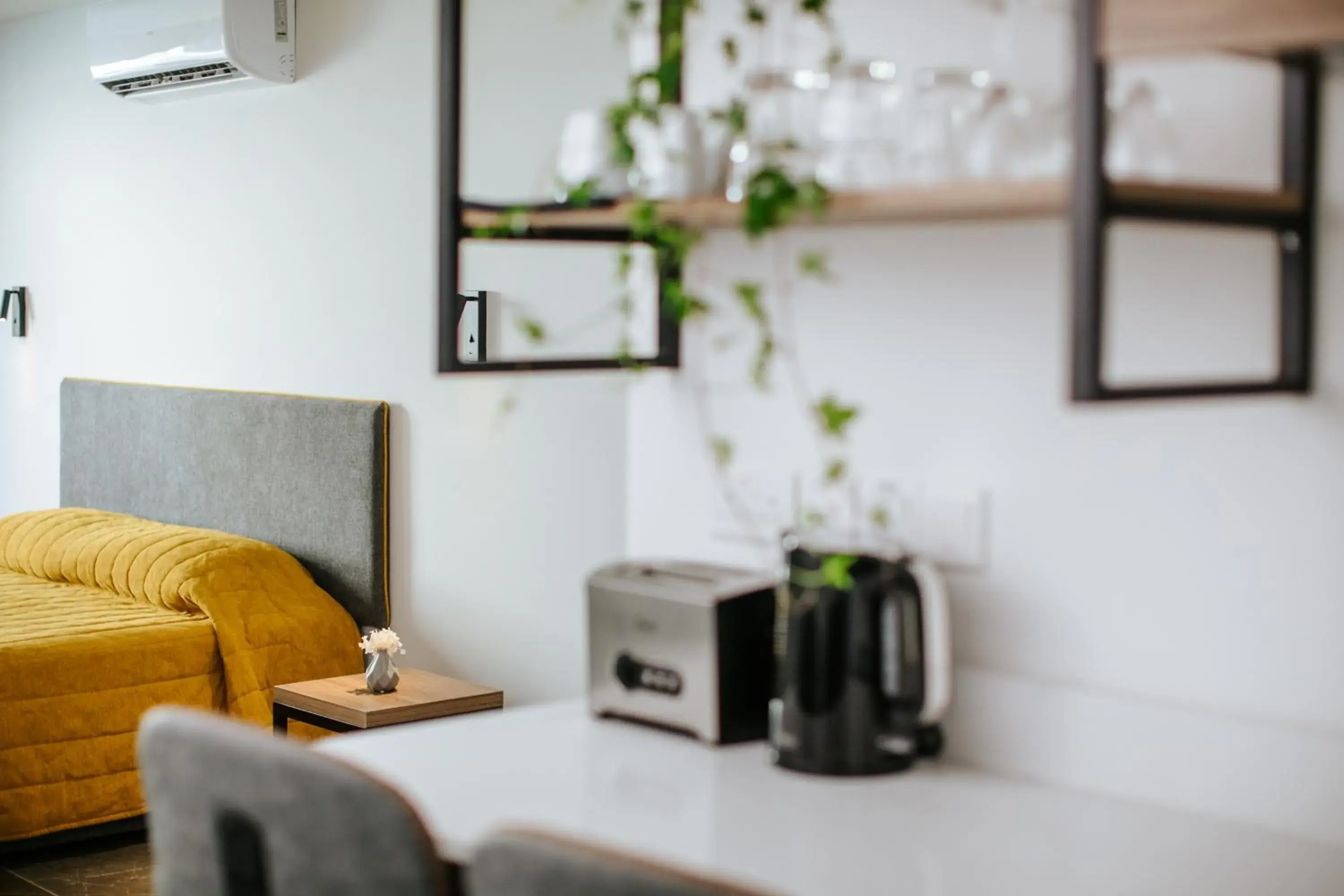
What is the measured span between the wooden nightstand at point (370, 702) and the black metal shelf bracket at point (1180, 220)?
258 centimetres

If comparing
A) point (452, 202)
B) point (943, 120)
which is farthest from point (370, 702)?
point (943, 120)

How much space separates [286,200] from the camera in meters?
4.97

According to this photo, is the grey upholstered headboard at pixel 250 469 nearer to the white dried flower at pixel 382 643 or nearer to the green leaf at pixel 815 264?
the white dried flower at pixel 382 643

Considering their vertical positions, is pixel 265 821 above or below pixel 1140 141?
below

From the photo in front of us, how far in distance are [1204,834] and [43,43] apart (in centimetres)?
582

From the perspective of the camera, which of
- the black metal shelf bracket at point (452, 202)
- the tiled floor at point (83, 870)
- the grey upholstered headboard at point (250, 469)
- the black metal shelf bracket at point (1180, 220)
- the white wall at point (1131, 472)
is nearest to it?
the black metal shelf bracket at point (1180, 220)

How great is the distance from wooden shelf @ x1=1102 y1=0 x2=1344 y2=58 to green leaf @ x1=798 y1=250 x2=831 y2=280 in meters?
0.47

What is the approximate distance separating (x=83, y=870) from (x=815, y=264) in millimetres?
2831

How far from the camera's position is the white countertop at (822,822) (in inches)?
61.4

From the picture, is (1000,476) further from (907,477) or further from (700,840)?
(700,840)

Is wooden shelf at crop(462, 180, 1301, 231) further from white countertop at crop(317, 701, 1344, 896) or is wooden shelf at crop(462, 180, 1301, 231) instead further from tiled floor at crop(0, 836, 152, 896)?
tiled floor at crop(0, 836, 152, 896)

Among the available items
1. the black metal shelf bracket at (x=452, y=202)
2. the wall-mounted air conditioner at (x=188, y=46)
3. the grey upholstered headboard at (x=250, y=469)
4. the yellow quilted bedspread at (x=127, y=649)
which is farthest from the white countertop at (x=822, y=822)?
the wall-mounted air conditioner at (x=188, y=46)

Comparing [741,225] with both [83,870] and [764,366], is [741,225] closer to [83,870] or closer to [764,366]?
[764,366]

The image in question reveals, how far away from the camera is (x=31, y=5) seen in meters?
6.03
